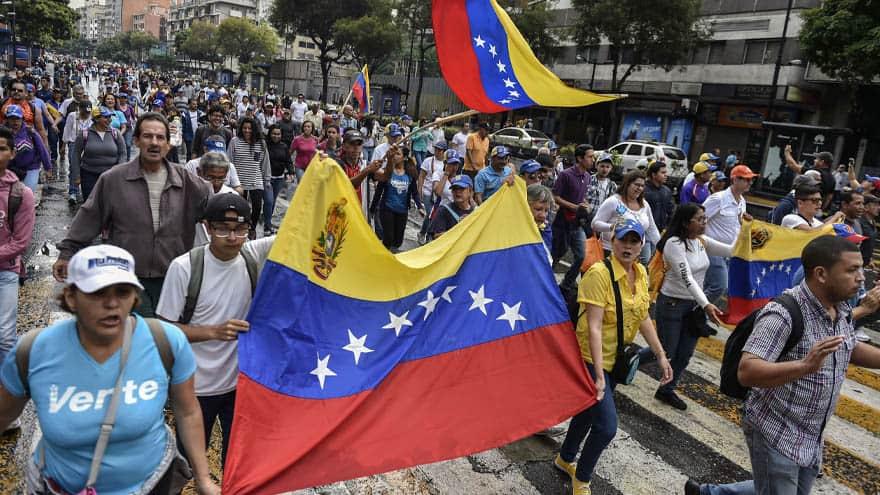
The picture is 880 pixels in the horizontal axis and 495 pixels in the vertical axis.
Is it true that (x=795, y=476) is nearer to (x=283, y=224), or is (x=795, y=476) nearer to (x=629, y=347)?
(x=629, y=347)

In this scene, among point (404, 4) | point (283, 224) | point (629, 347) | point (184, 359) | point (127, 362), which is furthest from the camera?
point (404, 4)

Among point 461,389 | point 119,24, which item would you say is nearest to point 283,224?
point 461,389

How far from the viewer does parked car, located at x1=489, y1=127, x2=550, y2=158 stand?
28.2 metres

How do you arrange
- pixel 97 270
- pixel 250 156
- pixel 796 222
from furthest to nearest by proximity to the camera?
1. pixel 250 156
2. pixel 796 222
3. pixel 97 270

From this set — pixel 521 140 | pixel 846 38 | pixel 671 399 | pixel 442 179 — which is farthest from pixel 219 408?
pixel 846 38

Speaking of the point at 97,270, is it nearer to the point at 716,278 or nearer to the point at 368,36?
the point at 716,278

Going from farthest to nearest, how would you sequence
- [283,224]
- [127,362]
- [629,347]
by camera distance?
[629,347] < [283,224] < [127,362]

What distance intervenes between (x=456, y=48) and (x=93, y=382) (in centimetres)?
366

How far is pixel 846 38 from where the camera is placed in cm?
2314

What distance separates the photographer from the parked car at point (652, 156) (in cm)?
2358

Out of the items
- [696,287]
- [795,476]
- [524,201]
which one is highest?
[524,201]

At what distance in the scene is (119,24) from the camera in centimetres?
19725

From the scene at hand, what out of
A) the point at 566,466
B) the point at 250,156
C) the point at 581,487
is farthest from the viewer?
the point at 250,156

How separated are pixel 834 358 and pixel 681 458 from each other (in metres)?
1.97
